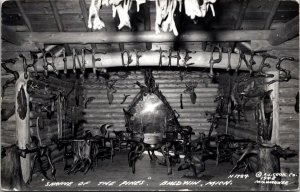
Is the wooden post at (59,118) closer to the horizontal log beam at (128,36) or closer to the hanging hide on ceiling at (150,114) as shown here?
the horizontal log beam at (128,36)

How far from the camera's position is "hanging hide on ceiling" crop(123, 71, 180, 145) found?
13000 millimetres

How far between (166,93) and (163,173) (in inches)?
208

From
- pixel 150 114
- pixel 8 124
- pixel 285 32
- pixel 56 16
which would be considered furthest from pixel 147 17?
pixel 150 114

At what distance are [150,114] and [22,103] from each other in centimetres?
682

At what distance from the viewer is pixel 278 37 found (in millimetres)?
6875

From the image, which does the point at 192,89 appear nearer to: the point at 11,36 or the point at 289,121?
the point at 289,121

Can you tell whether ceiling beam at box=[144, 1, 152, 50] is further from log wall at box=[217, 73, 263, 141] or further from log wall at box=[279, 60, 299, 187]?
log wall at box=[279, 60, 299, 187]

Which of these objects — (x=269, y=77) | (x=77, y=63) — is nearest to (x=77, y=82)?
(x=77, y=63)

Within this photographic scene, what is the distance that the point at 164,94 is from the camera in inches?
525

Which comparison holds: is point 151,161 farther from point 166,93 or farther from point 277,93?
point 277,93

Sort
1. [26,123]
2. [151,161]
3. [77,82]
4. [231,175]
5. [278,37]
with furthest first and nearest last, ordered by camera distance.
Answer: [77,82] → [151,161] → [231,175] → [26,123] → [278,37]

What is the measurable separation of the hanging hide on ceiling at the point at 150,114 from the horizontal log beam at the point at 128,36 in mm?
5271

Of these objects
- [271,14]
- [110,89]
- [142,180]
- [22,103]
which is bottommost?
[142,180]

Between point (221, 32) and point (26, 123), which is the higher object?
point (221, 32)
